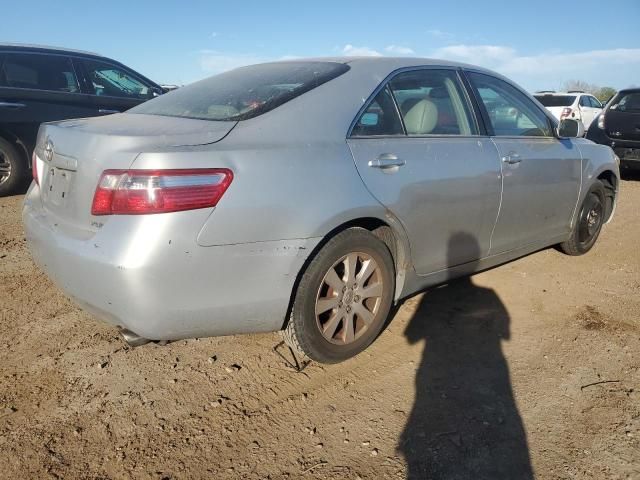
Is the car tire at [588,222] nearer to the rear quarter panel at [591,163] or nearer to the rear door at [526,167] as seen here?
the rear quarter panel at [591,163]

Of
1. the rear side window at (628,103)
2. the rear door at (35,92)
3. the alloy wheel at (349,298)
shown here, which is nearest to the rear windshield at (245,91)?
the alloy wheel at (349,298)

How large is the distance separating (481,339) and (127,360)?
6.49 feet

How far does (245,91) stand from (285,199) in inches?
32.9

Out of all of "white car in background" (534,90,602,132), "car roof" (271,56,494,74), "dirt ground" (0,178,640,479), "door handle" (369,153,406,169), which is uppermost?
"car roof" (271,56,494,74)

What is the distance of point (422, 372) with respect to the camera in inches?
103

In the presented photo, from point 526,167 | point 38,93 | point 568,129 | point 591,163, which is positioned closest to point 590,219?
point 591,163

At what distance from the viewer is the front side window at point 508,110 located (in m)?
3.36

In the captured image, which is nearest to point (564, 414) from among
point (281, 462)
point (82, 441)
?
point (281, 462)

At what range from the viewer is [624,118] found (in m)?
8.02

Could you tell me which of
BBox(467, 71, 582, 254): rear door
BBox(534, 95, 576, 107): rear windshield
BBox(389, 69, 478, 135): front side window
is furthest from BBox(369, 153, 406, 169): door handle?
BBox(534, 95, 576, 107): rear windshield

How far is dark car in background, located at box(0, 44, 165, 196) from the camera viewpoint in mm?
5711

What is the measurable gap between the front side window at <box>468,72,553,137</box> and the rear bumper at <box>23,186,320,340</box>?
1.80 metres

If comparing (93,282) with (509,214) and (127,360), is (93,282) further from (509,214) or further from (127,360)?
(509,214)

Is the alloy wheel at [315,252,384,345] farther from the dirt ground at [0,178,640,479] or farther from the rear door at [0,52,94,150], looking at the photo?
the rear door at [0,52,94,150]
